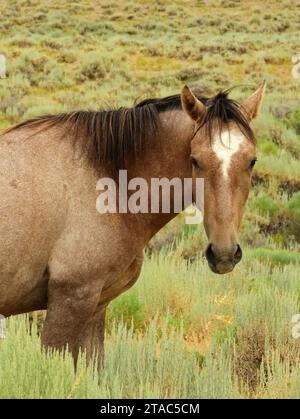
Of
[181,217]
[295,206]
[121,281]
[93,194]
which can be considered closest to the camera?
[93,194]

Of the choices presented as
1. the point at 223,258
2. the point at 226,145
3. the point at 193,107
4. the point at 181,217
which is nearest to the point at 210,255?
the point at 223,258

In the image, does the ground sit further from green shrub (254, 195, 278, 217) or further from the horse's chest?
the horse's chest

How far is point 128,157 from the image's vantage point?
407 centimetres

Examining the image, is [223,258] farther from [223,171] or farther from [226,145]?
[226,145]

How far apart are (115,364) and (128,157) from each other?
142 centimetres

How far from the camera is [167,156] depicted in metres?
4.03

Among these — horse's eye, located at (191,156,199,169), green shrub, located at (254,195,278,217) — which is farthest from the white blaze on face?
green shrub, located at (254,195,278,217)

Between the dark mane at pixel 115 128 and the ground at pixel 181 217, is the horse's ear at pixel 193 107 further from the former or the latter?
the ground at pixel 181 217

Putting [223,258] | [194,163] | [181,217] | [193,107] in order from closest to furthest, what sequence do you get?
1. [223,258]
2. [194,163]
3. [193,107]
4. [181,217]

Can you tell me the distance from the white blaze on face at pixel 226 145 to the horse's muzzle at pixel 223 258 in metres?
0.39

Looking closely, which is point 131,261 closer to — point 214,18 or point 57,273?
point 57,273

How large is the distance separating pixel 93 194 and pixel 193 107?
776mm

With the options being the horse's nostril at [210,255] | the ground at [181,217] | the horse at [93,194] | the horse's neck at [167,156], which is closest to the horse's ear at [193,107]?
the horse at [93,194]

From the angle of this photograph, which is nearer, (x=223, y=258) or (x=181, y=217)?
(x=223, y=258)
